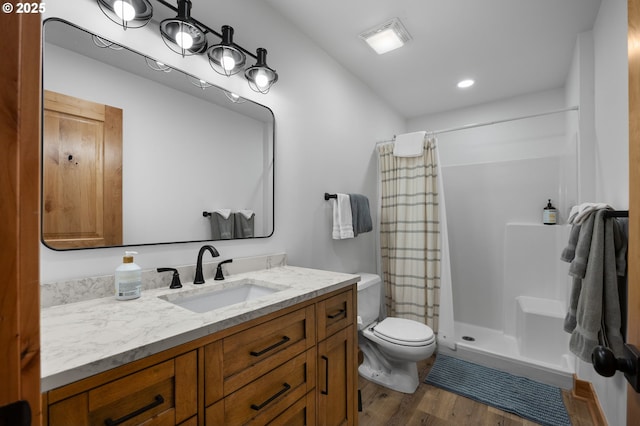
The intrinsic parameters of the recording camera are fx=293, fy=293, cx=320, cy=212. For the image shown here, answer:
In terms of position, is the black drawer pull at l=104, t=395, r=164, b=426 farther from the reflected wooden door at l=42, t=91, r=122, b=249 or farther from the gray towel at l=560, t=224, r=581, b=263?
the gray towel at l=560, t=224, r=581, b=263

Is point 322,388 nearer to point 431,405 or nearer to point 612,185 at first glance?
point 431,405

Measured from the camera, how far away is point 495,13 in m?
1.79

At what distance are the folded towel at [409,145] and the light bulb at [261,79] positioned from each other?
137cm

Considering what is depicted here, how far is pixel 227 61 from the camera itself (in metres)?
1.44

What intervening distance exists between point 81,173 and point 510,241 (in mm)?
3228

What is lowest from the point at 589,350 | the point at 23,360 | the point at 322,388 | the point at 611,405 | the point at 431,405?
the point at 431,405

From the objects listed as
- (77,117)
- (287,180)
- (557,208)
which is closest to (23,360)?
(77,117)

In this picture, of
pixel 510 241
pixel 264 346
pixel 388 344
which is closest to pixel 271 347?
pixel 264 346

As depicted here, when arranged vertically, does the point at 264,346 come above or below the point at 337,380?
above

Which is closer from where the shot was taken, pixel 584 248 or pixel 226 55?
pixel 584 248

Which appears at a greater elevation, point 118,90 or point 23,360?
point 118,90

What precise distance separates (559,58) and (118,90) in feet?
9.78

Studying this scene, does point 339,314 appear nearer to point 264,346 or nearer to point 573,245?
point 264,346

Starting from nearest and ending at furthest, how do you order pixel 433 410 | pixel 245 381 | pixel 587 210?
pixel 245 381
pixel 587 210
pixel 433 410
